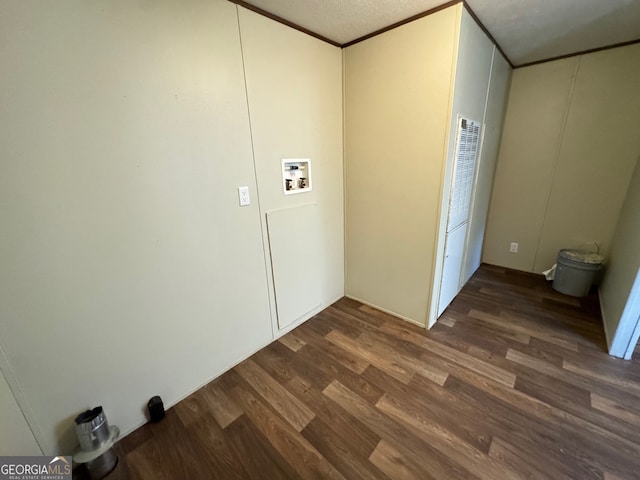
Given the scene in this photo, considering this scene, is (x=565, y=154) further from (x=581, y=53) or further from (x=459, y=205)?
(x=459, y=205)

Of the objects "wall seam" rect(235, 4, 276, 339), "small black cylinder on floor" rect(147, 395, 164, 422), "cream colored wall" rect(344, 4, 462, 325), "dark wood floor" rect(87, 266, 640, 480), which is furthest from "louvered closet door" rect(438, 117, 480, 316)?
"small black cylinder on floor" rect(147, 395, 164, 422)

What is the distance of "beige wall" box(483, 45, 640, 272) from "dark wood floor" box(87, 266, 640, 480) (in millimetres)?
1128

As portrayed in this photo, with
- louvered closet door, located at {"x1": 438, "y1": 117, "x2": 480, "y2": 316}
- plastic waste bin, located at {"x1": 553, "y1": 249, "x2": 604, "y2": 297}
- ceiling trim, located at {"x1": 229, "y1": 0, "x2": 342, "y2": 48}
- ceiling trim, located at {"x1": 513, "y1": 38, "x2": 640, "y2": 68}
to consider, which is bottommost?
plastic waste bin, located at {"x1": 553, "y1": 249, "x2": 604, "y2": 297}

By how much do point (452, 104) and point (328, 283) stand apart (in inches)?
69.4

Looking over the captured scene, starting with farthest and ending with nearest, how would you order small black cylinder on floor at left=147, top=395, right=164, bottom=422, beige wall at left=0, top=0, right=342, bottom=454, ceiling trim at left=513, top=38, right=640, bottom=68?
ceiling trim at left=513, top=38, right=640, bottom=68 → small black cylinder on floor at left=147, top=395, right=164, bottom=422 → beige wall at left=0, top=0, right=342, bottom=454

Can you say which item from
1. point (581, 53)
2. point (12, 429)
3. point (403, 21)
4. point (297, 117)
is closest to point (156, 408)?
point (12, 429)

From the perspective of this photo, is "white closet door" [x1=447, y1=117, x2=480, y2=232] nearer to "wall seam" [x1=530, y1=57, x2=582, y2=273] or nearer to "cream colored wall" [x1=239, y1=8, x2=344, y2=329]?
"cream colored wall" [x1=239, y1=8, x2=344, y2=329]

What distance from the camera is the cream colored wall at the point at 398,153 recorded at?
5.57 feet

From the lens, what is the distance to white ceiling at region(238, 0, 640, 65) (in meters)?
1.54

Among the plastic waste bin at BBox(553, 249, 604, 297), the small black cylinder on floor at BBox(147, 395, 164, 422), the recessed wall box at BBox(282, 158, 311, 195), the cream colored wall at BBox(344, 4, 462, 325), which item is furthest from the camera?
the plastic waste bin at BBox(553, 249, 604, 297)

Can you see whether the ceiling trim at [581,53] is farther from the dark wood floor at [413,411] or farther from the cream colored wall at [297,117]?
the dark wood floor at [413,411]

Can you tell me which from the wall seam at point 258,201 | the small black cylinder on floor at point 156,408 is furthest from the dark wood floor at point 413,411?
the wall seam at point 258,201

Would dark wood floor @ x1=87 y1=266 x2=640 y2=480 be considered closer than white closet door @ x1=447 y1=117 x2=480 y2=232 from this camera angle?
Yes

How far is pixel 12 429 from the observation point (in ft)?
3.44
